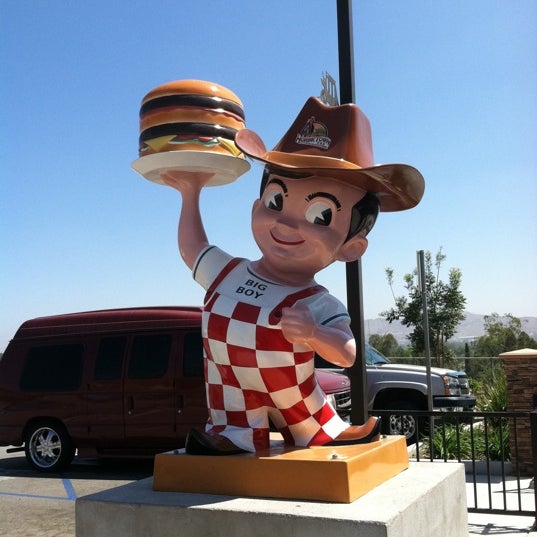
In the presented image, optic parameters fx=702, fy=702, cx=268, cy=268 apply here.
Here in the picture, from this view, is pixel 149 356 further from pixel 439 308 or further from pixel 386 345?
pixel 386 345

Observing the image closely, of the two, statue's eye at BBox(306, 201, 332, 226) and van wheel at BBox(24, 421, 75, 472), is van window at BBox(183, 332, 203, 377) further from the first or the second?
statue's eye at BBox(306, 201, 332, 226)

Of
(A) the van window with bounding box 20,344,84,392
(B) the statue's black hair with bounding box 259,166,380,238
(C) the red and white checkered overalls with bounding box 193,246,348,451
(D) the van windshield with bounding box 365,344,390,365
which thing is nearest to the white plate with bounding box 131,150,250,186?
(B) the statue's black hair with bounding box 259,166,380,238

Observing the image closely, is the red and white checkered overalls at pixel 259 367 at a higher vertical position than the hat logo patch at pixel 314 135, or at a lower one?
lower

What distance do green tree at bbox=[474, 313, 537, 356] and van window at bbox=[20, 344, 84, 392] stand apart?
19339 mm

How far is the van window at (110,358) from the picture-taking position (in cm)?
877

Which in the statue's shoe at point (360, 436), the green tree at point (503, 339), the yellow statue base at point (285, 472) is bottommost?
the green tree at point (503, 339)

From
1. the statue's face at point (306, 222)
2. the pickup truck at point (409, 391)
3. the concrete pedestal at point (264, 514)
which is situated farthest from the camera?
the pickup truck at point (409, 391)

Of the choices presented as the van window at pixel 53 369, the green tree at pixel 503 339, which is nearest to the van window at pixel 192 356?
the van window at pixel 53 369

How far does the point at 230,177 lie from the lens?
3654 millimetres

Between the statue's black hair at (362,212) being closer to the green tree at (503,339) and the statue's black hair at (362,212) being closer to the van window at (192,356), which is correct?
the van window at (192,356)

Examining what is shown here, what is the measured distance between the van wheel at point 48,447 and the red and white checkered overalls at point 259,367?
629 cm

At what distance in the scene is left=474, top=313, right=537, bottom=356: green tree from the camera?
84.9ft

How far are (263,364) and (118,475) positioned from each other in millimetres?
6041

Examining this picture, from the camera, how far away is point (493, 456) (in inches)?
328
